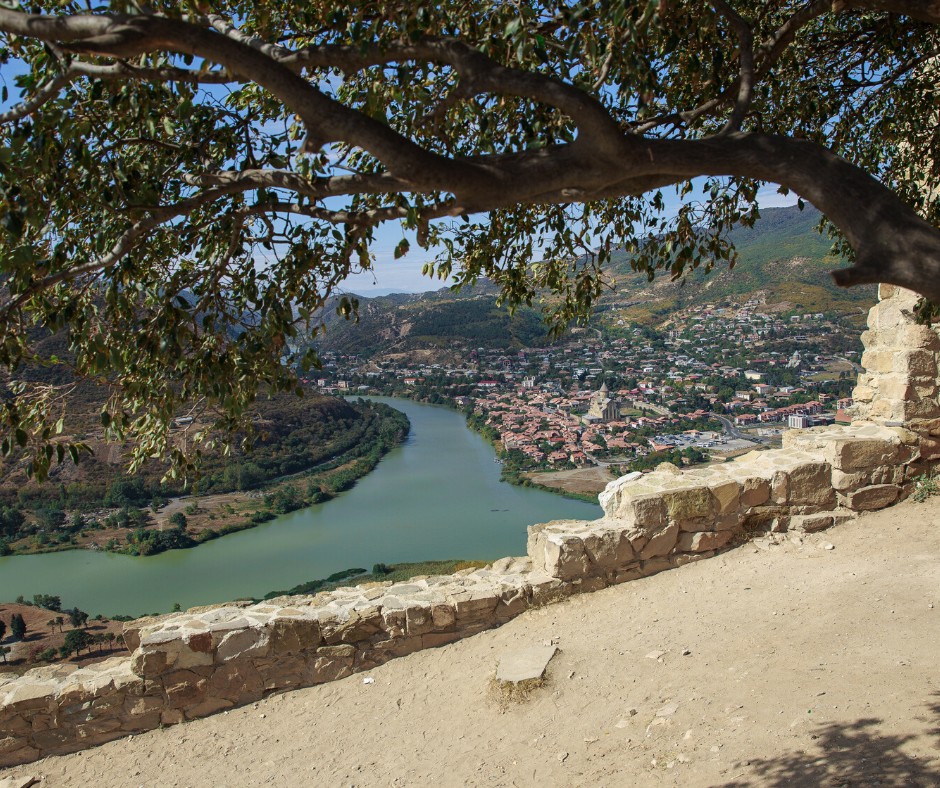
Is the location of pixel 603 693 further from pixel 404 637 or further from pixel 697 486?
pixel 697 486

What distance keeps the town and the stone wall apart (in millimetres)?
1389

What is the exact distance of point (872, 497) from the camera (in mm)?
7016

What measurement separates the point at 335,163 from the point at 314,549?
17.4 meters

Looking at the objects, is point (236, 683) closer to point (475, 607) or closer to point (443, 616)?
point (443, 616)

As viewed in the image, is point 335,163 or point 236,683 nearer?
point 335,163

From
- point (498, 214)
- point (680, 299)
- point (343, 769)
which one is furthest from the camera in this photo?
point (680, 299)

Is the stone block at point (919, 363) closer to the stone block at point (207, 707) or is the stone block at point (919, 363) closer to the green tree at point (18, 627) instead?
the stone block at point (207, 707)

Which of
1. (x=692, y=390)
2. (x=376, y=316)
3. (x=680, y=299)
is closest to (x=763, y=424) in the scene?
(x=692, y=390)

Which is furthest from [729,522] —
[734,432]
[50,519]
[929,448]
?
[50,519]

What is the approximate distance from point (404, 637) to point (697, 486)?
115 inches

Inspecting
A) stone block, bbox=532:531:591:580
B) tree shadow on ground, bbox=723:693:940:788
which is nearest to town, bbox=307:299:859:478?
stone block, bbox=532:531:591:580

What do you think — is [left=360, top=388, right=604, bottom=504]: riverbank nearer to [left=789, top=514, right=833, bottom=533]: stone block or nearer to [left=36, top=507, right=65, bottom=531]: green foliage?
[left=789, top=514, right=833, bottom=533]: stone block

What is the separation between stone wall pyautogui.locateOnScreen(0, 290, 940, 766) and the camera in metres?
4.96

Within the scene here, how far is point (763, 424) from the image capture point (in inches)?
696
